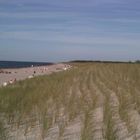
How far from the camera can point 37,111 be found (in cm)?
852

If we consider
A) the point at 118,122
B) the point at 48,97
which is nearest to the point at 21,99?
the point at 48,97

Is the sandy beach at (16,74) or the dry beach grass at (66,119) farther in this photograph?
the sandy beach at (16,74)

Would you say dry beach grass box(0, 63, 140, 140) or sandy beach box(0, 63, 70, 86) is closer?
dry beach grass box(0, 63, 140, 140)

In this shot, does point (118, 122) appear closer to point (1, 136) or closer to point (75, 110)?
point (75, 110)

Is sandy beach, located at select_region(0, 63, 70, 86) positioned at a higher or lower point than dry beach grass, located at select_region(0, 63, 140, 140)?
lower

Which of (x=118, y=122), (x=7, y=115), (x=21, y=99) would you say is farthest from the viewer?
(x=21, y=99)

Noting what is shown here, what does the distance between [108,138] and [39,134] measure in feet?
3.75

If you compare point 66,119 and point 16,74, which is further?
point 16,74

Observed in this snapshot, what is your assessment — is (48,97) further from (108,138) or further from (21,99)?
(108,138)

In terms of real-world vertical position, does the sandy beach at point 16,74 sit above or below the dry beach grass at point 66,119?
below

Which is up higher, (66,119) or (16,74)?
(66,119)

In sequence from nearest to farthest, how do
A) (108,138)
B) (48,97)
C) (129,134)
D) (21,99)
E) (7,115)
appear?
(108,138)
(129,134)
(7,115)
(21,99)
(48,97)

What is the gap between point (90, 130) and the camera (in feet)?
21.2

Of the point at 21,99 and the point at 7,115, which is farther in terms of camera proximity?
the point at 21,99
